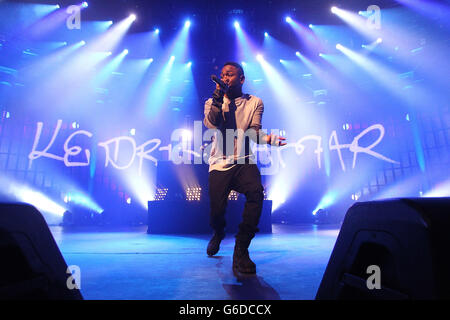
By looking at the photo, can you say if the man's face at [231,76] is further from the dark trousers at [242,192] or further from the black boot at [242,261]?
the black boot at [242,261]

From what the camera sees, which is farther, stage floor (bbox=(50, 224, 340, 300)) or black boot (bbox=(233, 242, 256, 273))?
black boot (bbox=(233, 242, 256, 273))

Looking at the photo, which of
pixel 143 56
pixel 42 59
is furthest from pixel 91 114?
pixel 143 56

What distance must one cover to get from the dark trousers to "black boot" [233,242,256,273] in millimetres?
56

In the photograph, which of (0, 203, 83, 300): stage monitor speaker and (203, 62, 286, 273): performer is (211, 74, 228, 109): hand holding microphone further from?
(0, 203, 83, 300): stage monitor speaker

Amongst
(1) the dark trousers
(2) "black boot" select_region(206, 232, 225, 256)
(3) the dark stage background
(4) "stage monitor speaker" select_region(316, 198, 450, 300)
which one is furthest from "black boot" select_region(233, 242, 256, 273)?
(3) the dark stage background

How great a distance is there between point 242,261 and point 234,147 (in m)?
0.98

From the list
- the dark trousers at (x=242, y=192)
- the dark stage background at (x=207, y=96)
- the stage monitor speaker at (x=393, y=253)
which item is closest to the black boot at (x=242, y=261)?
the dark trousers at (x=242, y=192)

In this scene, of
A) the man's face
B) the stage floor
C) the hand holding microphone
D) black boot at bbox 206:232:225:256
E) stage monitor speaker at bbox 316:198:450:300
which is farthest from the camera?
black boot at bbox 206:232:225:256

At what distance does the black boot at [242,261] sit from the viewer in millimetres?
1795

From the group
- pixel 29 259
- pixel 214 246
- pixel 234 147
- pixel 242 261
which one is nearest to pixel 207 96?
pixel 234 147

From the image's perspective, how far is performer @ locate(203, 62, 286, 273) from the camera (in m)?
2.09

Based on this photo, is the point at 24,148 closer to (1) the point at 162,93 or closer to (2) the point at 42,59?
(2) the point at 42,59

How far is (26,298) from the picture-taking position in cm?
83

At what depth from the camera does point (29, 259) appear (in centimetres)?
88
